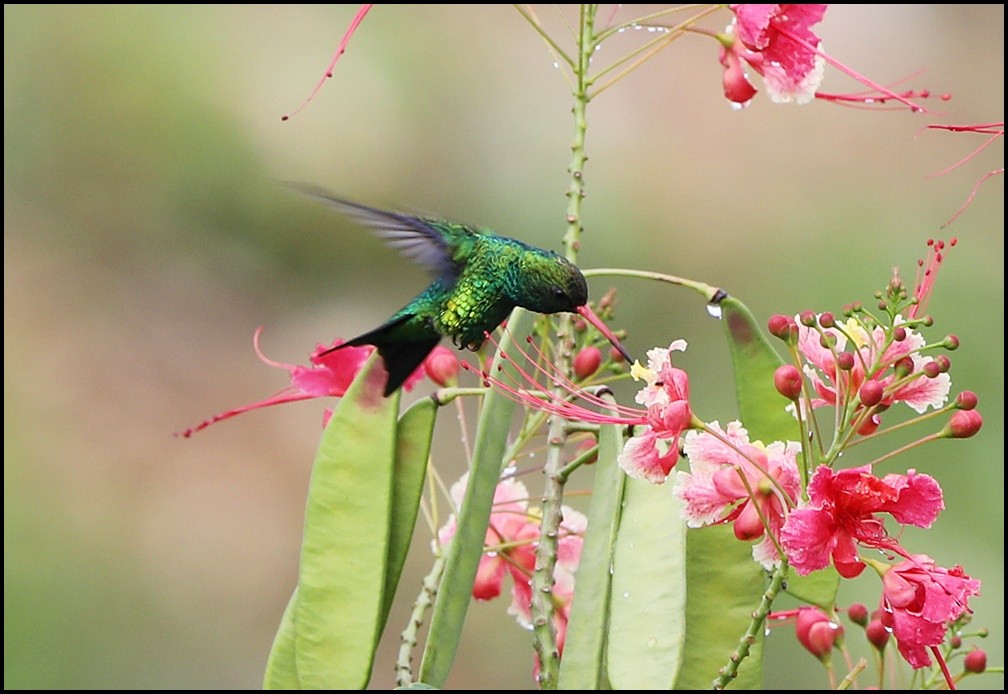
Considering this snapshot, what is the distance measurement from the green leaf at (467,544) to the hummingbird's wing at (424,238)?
0.25 meters

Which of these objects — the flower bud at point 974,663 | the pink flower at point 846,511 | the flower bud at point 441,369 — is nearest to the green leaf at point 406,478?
the flower bud at point 441,369

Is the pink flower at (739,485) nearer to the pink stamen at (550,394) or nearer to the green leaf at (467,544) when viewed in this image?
the pink stamen at (550,394)

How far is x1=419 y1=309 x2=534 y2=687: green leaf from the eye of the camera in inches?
39.7

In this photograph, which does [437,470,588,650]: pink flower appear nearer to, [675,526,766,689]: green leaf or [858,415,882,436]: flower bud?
[675,526,766,689]: green leaf

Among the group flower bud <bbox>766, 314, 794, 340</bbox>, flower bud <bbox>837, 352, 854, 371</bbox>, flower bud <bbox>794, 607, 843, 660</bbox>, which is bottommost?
flower bud <bbox>794, 607, 843, 660</bbox>

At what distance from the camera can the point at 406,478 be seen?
1118mm

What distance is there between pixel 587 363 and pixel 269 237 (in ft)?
11.0

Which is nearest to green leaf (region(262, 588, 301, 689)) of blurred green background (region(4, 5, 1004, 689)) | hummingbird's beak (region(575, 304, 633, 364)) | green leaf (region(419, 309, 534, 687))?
green leaf (region(419, 309, 534, 687))

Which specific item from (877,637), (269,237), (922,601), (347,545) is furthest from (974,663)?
(269,237)

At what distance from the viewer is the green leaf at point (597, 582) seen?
37.9 inches

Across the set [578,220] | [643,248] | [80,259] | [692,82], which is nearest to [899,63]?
[692,82]

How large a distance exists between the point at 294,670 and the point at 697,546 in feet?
1.26

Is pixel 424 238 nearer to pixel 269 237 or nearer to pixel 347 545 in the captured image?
pixel 347 545

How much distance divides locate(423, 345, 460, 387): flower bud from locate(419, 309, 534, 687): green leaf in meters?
0.21
